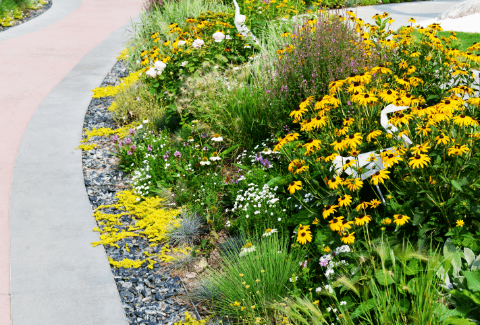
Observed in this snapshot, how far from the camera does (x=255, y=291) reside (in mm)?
2775

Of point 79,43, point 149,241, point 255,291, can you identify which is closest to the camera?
point 255,291

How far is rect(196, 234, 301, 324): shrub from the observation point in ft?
9.00

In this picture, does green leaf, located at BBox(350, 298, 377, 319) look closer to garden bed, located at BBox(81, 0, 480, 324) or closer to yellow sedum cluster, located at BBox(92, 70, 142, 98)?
garden bed, located at BBox(81, 0, 480, 324)

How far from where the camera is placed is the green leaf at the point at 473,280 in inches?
87.7

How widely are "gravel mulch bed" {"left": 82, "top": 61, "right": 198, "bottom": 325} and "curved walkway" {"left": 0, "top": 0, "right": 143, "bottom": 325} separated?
96 mm

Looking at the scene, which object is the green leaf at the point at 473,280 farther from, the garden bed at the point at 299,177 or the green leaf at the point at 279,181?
the green leaf at the point at 279,181

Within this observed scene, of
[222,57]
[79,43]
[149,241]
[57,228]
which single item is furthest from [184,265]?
[79,43]

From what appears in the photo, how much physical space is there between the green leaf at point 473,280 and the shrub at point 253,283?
3.35ft

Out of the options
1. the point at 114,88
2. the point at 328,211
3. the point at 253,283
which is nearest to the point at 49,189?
the point at 253,283

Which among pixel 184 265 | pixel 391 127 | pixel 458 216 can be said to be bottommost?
pixel 184 265

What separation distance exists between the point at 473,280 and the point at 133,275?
2.29m

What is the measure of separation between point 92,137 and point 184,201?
2.01 m

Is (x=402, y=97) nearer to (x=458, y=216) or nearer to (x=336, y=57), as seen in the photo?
Result: (x=458, y=216)

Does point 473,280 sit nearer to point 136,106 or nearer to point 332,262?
point 332,262
